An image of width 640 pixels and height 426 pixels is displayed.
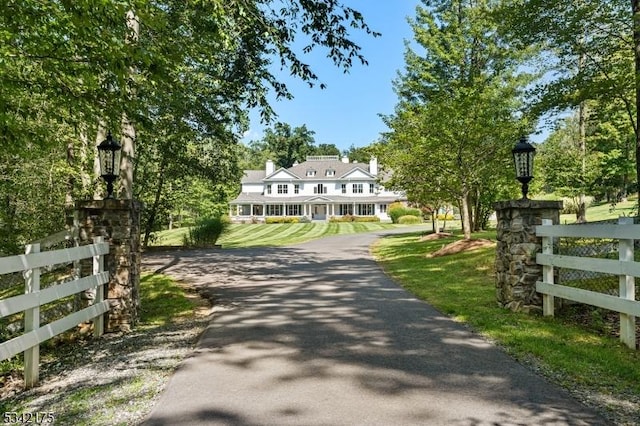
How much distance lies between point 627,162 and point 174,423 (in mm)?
20273

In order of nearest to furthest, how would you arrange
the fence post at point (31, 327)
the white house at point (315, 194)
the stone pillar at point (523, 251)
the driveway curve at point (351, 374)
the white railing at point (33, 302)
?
the driveway curve at point (351, 374), the white railing at point (33, 302), the fence post at point (31, 327), the stone pillar at point (523, 251), the white house at point (315, 194)

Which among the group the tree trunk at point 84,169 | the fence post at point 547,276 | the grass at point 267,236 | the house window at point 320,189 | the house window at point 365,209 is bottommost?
the grass at point 267,236

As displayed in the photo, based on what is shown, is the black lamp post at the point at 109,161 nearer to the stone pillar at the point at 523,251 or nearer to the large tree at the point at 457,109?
the stone pillar at the point at 523,251

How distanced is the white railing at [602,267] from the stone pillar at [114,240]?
19.5 feet

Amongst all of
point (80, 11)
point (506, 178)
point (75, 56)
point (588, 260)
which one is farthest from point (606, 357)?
point (506, 178)

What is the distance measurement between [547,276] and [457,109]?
29.9 ft

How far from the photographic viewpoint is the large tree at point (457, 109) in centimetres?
1473

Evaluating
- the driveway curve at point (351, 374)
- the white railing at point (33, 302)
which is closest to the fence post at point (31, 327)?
the white railing at point (33, 302)

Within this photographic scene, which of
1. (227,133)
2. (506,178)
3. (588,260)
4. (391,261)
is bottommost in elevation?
(391,261)

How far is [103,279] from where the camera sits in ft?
19.8

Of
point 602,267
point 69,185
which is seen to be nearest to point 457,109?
point 602,267

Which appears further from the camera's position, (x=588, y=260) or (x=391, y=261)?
(x=391, y=261)

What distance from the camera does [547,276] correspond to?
20.9ft

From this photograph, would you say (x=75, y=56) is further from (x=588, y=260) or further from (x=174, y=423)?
(x=588, y=260)
